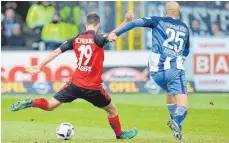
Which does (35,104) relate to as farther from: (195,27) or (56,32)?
(56,32)

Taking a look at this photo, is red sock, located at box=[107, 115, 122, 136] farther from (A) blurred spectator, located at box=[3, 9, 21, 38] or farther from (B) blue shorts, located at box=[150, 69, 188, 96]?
(A) blurred spectator, located at box=[3, 9, 21, 38]

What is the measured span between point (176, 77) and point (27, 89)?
384 inches

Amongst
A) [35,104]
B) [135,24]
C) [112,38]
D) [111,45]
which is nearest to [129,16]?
[135,24]

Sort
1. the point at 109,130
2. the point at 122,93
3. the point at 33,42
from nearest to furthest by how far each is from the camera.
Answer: the point at 109,130 < the point at 122,93 < the point at 33,42

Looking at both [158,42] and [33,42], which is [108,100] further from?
[33,42]

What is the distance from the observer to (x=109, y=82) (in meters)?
20.5

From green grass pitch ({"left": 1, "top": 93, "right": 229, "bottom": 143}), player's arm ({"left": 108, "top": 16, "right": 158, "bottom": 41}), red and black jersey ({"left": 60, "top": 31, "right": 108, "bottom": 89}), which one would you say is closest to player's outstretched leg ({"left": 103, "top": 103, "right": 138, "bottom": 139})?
green grass pitch ({"left": 1, "top": 93, "right": 229, "bottom": 143})

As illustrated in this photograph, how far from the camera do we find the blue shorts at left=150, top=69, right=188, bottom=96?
444 inches

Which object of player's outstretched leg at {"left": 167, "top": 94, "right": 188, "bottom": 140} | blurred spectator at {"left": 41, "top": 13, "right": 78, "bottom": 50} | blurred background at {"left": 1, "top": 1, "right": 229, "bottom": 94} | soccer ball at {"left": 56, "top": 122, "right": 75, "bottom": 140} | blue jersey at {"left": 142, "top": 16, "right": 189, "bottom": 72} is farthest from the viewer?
blurred spectator at {"left": 41, "top": 13, "right": 78, "bottom": 50}

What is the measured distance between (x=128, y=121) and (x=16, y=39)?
8.09 meters

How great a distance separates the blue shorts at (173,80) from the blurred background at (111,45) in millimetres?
8957

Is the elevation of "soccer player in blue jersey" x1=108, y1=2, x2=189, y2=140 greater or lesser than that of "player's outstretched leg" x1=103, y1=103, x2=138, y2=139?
greater

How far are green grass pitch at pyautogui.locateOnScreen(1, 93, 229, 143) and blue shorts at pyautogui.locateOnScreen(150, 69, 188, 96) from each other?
30.0 inches

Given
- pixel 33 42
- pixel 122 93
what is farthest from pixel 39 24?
pixel 122 93
